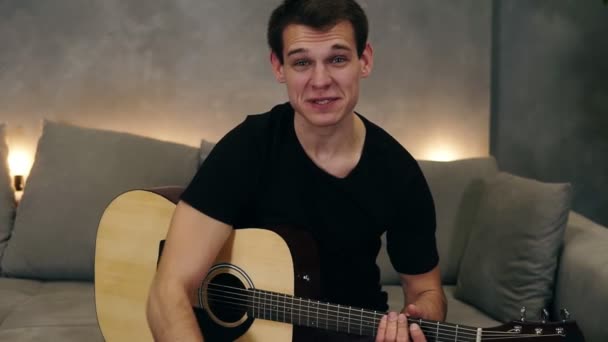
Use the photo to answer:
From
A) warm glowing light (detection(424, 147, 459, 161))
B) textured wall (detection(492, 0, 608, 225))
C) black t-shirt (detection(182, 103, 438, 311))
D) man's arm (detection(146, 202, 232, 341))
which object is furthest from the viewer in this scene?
warm glowing light (detection(424, 147, 459, 161))

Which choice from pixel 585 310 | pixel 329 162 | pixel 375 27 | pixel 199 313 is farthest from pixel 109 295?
pixel 375 27

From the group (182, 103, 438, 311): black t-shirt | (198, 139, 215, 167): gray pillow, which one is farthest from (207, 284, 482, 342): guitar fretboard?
(198, 139, 215, 167): gray pillow

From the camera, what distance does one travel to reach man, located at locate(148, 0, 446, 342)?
57.2 inches

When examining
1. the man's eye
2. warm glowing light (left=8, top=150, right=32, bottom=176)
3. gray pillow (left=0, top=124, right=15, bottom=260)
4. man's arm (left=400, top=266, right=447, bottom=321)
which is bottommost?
man's arm (left=400, top=266, right=447, bottom=321)

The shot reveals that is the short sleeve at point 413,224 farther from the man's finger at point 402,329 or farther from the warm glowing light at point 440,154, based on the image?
the warm glowing light at point 440,154

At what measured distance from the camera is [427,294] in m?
1.62

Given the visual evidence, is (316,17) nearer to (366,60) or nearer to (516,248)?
(366,60)

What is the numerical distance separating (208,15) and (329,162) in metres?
1.42

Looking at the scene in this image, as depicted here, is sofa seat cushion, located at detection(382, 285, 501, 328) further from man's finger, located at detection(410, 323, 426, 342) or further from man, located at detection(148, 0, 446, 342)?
man's finger, located at detection(410, 323, 426, 342)

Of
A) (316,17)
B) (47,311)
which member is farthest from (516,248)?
(47,311)

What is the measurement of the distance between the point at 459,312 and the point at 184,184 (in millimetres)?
1051

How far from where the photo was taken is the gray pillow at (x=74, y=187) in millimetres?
2281

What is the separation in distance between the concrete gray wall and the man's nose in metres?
1.41

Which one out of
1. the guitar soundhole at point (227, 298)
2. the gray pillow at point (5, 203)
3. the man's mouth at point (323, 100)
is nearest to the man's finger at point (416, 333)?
the guitar soundhole at point (227, 298)
